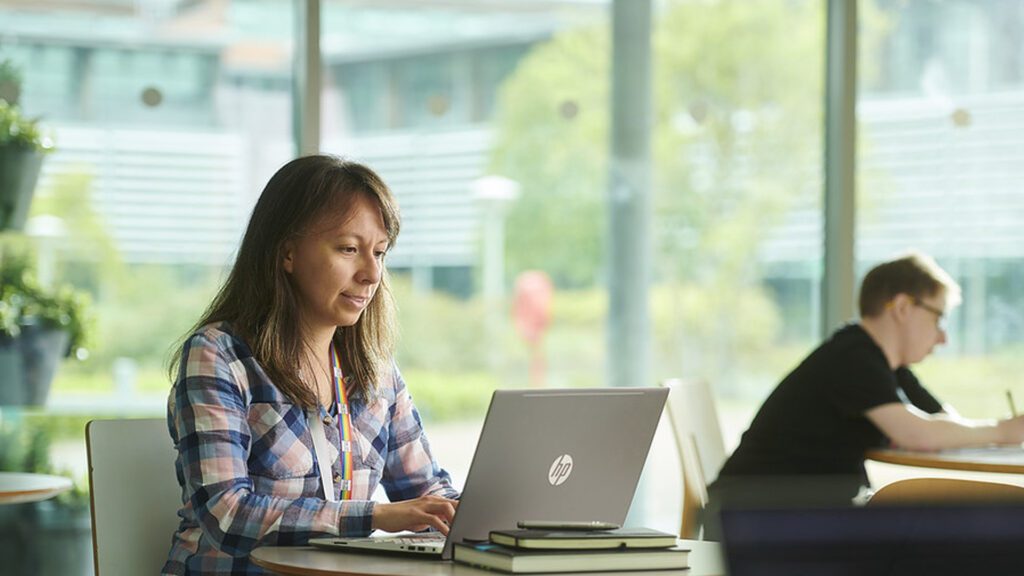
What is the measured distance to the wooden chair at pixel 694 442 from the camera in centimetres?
400

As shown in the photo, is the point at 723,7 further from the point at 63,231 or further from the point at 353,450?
the point at 353,450

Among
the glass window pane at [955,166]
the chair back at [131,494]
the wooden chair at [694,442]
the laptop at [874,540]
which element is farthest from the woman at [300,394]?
the glass window pane at [955,166]

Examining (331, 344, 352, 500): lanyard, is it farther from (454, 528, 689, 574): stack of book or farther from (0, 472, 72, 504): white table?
(0, 472, 72, 504): white table

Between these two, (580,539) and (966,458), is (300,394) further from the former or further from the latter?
(966,458)

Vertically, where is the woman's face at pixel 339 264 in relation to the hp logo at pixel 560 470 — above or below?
above

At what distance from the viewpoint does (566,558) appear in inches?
76.4

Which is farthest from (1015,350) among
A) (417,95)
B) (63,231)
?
(63,231)

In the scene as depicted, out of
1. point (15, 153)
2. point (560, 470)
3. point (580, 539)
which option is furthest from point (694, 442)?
point (15, 153)

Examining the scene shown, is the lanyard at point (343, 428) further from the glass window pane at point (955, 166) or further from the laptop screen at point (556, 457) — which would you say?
the glass window pane at point (955, 166)

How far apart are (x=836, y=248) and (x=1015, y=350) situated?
89 cm

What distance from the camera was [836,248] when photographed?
17.9 feet

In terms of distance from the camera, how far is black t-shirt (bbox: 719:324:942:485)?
390 cm

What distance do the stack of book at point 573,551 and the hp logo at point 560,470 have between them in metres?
0.11

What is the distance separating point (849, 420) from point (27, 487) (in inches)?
87.1
